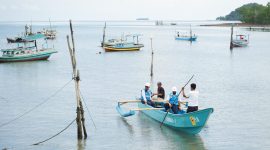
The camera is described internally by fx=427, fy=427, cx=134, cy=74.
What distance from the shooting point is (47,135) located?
73.2 feet

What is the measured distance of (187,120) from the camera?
20562 millimetres

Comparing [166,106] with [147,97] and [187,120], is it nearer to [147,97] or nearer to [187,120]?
[187,120]

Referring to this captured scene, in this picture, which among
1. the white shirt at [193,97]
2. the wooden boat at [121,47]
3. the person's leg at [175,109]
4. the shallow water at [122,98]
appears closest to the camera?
the white shirt at [193,97]

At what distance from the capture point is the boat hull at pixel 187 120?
64.0 feet

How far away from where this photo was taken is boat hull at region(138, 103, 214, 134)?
19.5 m

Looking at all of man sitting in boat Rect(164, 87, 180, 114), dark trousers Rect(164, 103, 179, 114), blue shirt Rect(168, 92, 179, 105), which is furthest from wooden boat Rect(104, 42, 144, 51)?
blue shirt Rect(168, 92, 179, 105)

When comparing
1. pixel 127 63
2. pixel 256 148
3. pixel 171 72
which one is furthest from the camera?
pixel 127 63

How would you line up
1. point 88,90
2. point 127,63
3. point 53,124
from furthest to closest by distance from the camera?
point 127,63 → point 88,90 → point 53,124

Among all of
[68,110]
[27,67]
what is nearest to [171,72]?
[27,67]

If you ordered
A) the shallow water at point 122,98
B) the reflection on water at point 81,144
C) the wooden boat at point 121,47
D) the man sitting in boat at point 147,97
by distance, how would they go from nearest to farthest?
the reflection on water at point 81,144
the shallow water at point 122,98
the man sitting in boat at point 147,97
the wooden boat at point 121,47

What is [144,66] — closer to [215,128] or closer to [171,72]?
[171,72]

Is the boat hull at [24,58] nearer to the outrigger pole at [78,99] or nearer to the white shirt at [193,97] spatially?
the outrigger pole at [78,99]

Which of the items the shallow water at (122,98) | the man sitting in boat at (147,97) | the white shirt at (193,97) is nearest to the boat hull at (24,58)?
the shallow water at (122,98)

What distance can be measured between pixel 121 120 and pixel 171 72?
23611mm
